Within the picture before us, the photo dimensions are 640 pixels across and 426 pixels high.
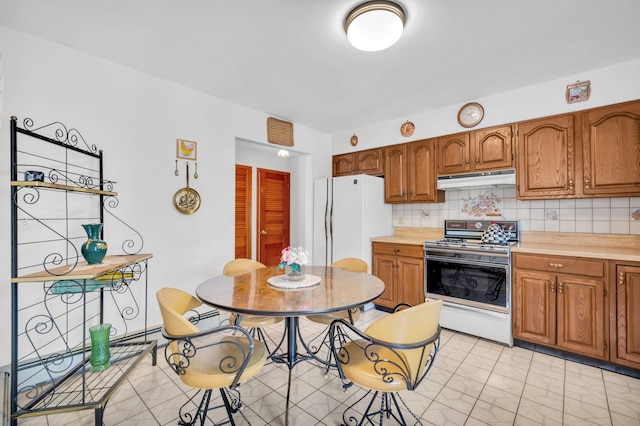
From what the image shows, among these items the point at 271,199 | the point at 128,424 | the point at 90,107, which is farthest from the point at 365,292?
the point at 271,199

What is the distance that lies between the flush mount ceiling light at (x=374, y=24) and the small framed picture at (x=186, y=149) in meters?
1.89

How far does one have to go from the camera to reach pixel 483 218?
11.3 ft

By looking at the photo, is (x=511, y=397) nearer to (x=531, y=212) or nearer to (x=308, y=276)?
(x=308, y=276)

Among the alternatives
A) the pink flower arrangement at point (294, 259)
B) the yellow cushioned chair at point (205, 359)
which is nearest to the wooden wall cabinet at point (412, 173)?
the pink flower arrangement at point (294, 259)

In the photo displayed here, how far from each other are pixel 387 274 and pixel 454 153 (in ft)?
5.36

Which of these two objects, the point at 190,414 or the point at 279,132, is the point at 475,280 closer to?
the point at 190,414

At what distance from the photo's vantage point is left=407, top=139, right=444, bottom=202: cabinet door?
11.8 feet

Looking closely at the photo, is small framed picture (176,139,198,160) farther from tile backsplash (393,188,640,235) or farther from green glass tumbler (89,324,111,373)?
tile backsplash (393,188,640,235)

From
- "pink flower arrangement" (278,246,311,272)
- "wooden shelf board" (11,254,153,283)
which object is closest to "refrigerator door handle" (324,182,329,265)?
"pink flower arrangement" (278,246,311,272)

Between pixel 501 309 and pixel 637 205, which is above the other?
pixel 637 205

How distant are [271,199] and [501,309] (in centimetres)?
353

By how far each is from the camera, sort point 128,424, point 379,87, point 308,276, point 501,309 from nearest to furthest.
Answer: point 128,424, point 308,276, point 501,309, point 379,87

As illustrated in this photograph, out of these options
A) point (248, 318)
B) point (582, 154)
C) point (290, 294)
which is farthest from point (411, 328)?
point (582, 154)

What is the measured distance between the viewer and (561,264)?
8.18 feet
